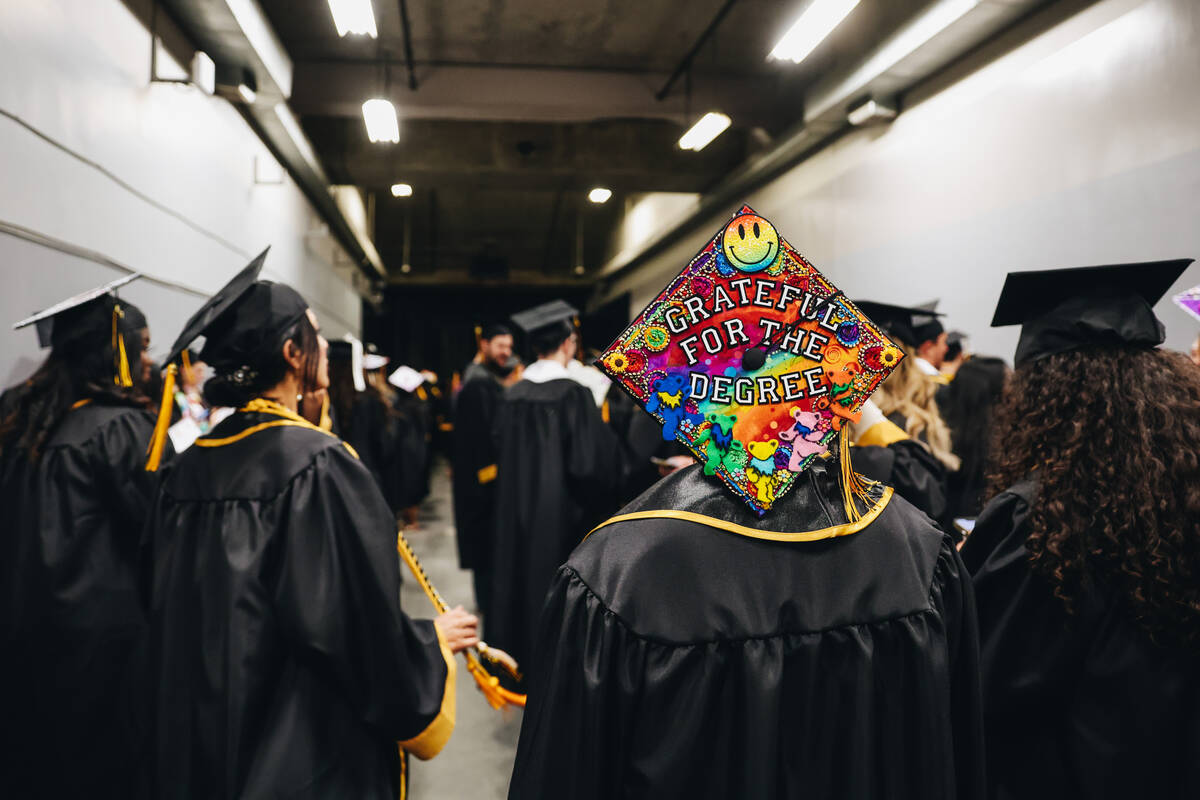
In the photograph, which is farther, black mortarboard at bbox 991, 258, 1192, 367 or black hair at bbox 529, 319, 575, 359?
black hair at bbox 529, 319, 575, 359

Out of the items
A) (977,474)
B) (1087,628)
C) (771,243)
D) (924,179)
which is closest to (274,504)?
(771,243)

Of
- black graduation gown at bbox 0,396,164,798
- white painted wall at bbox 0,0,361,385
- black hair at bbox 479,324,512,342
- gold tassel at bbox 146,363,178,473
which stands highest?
white painted wall at bbox 0,0,361,385

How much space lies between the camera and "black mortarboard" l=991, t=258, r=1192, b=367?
148 centimetres

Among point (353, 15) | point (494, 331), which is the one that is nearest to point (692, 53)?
point (494, 331)

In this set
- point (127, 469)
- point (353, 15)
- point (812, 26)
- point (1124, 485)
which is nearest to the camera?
point (1124, 485)

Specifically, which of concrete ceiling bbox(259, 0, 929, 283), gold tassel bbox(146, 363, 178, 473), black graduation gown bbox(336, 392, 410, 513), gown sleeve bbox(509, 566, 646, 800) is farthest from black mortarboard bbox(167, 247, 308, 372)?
concrete ceiling bbox(259, 0, 929, 283)

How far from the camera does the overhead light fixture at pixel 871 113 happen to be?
5906mm

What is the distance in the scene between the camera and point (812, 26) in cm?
464

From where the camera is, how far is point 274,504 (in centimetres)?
161

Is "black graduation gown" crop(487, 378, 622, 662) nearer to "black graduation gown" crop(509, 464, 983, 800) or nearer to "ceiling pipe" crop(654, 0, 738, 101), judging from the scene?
"black graduation gown" crop(509, 464, 983, 800)

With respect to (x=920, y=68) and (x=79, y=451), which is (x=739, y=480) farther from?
(x=920, y=68)

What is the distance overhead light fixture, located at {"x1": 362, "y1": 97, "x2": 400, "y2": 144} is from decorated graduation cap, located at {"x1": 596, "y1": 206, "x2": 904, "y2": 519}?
5712mm

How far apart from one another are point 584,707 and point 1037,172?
4.77 meters

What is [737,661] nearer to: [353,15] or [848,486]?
[848,486]
